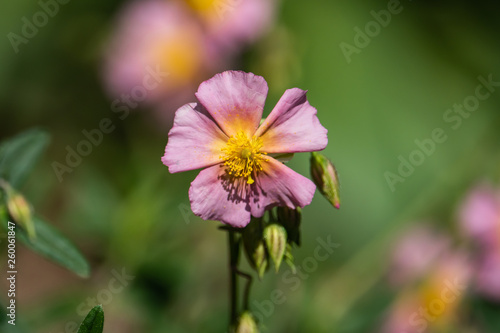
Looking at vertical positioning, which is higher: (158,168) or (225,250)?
(158,168)

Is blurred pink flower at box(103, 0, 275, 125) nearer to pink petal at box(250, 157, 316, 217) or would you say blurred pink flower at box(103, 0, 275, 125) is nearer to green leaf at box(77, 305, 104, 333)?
pink petal at box(250, 157, 316, 217)

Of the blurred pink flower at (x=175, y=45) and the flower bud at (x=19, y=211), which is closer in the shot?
the flower bud at (x=19, y=211)

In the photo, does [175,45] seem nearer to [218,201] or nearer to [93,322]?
[218,201]

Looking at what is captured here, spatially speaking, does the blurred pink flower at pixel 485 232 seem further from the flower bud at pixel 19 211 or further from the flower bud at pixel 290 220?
the flower bud at pixel 19 211

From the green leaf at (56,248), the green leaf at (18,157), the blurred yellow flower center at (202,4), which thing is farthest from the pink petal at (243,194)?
the blurred yellow flower center at (202,4)

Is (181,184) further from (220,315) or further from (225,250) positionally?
(220,315)

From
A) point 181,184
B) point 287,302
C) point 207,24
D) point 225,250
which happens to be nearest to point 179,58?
point 207,24
